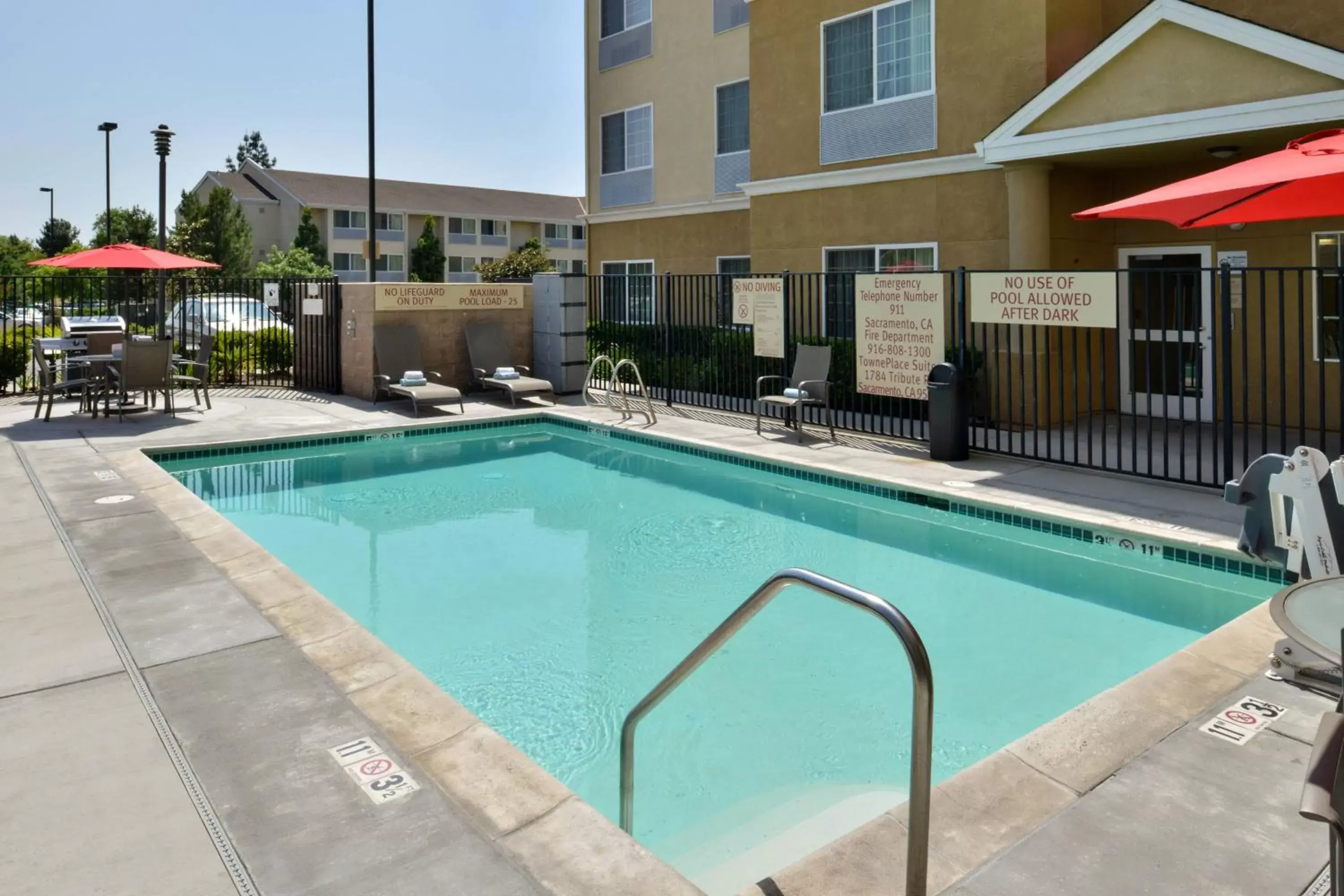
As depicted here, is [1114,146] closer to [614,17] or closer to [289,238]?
[614,17]

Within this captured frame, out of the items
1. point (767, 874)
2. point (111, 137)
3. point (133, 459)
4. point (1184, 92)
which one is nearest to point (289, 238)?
point (111, 137)

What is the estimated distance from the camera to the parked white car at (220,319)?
1706 cm

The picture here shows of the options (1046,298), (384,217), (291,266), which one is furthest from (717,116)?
(384,217)

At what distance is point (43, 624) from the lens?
4.92m

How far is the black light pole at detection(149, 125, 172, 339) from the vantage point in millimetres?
15930

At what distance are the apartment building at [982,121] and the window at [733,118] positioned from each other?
41 mm

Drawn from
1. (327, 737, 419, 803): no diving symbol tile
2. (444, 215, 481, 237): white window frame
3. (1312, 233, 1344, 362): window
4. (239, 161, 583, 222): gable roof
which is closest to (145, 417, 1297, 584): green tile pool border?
(1312, 233, 1344, 362): window

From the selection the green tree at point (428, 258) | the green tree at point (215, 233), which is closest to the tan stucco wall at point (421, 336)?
the green tree at point (215, 233)

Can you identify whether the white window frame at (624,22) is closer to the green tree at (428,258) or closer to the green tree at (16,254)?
the green tree at (428,258)

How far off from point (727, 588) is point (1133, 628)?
8.91 ft

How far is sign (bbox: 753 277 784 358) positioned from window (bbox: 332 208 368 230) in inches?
1846

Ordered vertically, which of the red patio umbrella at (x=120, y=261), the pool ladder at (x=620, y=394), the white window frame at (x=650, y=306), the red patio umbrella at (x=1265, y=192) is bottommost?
the pool ladder at (x=620, y=394)

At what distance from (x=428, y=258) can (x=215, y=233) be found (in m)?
10.8

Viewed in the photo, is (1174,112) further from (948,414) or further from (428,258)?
(428,258)
